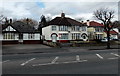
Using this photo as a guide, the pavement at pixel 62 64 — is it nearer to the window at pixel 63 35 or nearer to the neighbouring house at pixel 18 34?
the neighbouring house at pixel 18 34

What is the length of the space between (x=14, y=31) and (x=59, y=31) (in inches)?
534

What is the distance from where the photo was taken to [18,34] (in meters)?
51.3

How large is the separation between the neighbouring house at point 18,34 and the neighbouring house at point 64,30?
4860 mm

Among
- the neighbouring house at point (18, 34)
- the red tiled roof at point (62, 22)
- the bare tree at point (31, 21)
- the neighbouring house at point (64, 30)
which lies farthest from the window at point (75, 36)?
the bare tree at point (31, 21)

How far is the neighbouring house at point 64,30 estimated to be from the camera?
180 feet

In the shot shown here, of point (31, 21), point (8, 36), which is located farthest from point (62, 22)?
point (31, 21)

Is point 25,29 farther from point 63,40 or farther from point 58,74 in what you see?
point 58,74

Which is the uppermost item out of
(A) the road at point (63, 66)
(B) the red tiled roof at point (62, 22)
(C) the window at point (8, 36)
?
(B) the red tiled roof at point (62, 22)

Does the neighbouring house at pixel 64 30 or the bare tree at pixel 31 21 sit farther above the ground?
the bare tree at pixel 31 21

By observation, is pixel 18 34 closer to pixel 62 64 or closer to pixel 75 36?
pixel 75 36

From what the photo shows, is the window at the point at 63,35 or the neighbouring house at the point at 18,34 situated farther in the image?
the window at the point at 63,35

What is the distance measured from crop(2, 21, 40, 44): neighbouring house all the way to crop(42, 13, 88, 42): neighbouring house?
4860 mm

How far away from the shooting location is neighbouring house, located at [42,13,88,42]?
55.0m

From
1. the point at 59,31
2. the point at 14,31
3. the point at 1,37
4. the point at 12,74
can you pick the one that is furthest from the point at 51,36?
the point at 12,74
